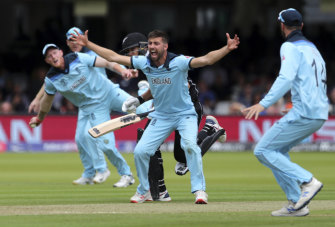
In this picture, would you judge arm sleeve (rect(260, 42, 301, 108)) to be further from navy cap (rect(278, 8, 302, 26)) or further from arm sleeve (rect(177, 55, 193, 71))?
arm sleeve (rect(177, 55, 193, 71))

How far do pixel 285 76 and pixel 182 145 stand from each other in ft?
6.36

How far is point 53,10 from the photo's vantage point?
29.6m

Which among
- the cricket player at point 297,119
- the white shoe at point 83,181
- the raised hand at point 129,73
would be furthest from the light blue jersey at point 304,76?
the white shoe at point 83,181

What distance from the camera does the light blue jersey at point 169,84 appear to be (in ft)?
29.9

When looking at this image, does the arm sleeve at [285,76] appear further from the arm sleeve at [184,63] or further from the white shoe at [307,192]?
the arm sleeve at [184,63]

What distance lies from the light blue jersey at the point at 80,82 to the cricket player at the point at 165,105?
91.4 inches

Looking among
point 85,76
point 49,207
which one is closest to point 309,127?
point 49,207

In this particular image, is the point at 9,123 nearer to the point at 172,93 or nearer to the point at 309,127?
the point at 172,93

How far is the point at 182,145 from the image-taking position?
30.2 ft

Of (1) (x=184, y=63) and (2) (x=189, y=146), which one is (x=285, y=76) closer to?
(1) (x=184, y=63)

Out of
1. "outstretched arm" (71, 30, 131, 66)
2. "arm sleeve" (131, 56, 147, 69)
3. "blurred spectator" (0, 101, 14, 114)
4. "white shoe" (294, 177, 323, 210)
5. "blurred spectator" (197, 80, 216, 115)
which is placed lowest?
"blurred spectator" (197, 80, 216, 115)

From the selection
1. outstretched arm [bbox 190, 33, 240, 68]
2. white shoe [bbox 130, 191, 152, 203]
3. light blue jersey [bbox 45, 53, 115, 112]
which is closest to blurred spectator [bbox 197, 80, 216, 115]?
light blue jersey [bbox 45, 53, 115, 112]

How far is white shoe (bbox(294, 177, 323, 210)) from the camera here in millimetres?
7809

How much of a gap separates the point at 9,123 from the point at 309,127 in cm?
1426
